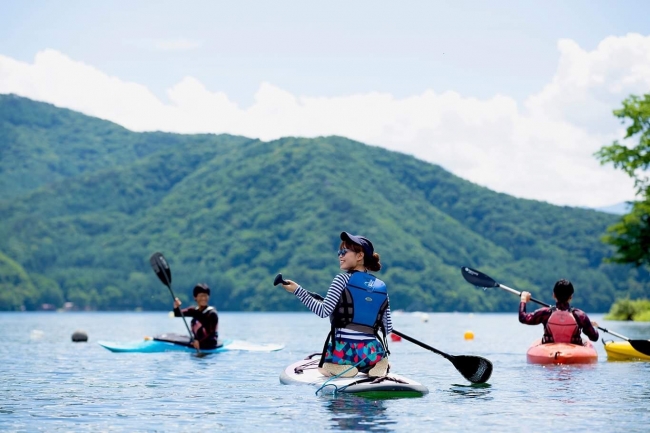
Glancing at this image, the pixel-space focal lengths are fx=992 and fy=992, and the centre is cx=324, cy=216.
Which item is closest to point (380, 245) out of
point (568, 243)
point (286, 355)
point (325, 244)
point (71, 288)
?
point (325, 244)

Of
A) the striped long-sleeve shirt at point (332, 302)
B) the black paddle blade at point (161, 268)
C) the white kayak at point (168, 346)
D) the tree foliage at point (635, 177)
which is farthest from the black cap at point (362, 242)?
the tree foliage at point (635, 177)

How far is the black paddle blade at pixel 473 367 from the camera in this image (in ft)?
52.8

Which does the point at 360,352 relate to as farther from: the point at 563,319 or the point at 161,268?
the point at 161,268

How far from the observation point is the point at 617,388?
1569 cm

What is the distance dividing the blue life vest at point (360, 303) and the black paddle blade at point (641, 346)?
432 inches

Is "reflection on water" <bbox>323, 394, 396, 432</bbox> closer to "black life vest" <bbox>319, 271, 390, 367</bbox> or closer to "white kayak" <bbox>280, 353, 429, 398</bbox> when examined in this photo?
"white kayak" <bbox>280, 353, 429, 398</bbox>

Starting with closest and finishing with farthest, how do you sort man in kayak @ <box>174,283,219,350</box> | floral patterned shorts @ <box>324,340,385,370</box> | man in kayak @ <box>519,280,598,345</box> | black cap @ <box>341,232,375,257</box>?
black cap @ <box>341,232,375,257</box>
floral patterned shorts @ <box>324,340,385,370</box>
man in kayak @ <box>519,280,598,345</box>
man in kayak @ <box>174,283,219,350</box>

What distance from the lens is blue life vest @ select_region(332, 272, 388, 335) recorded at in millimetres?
12977

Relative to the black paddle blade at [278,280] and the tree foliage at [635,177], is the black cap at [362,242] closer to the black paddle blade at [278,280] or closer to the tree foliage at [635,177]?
the black paddle blade at [278,280]

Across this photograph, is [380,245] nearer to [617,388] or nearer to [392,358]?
[392,358]

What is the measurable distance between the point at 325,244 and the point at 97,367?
15025 centimetres

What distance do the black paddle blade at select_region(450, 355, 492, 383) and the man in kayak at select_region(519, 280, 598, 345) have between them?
3.31 m

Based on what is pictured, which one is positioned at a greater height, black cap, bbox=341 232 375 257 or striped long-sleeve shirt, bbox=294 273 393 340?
black cap, bbox=341 232 375 257

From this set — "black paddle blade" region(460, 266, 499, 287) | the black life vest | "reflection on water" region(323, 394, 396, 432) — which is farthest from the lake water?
"black paddle blade" region(460, 266, 499, 287)
